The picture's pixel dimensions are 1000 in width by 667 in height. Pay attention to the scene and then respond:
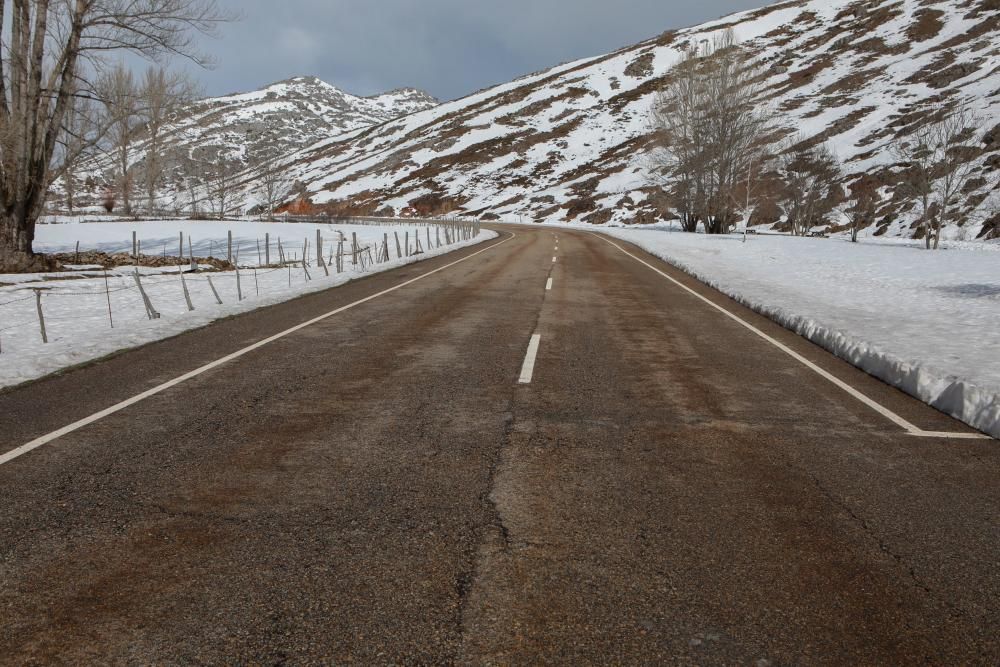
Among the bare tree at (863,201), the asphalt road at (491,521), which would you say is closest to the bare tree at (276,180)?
the bare tree at (863,201)

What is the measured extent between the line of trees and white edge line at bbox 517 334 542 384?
103 ft

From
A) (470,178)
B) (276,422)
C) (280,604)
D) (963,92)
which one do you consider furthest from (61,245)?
(963,92)

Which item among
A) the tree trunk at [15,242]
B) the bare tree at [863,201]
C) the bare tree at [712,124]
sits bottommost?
the tree trunk at [15,242]

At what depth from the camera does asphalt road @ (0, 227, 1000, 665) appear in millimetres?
2314

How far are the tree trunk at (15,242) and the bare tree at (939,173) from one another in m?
37.8

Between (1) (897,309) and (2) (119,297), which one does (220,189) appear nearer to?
(2) (119,297)

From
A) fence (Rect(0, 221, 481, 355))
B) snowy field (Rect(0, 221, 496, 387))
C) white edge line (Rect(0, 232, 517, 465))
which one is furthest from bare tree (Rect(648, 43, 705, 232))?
white edge line (Rect(0, 232, 517, 465))

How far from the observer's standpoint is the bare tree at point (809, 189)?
156 ft

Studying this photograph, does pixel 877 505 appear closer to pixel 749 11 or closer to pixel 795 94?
pixel 795 94

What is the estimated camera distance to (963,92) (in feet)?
198

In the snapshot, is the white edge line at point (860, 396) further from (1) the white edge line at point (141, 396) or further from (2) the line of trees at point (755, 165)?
(2) the line of trees at point (755, 165)

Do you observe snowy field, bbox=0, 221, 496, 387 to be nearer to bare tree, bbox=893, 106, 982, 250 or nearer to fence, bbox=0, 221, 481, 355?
fence, bbox=0, 221, 481, 355

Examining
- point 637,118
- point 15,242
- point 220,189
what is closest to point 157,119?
point 220,189

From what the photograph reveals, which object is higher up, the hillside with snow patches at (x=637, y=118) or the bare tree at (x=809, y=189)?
the hillside with snow patches at (x=637, y=118)
